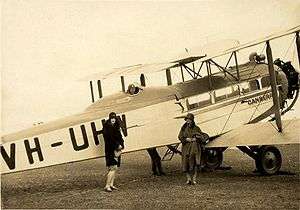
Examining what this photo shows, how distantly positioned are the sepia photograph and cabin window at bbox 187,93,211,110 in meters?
0.02

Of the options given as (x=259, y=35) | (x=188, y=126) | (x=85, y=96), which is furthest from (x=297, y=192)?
(x=85, y=96)

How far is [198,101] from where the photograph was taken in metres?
8.68

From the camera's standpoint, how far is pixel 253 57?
10109 millimetres

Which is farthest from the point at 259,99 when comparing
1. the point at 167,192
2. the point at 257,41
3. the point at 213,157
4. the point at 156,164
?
the point at 167,192

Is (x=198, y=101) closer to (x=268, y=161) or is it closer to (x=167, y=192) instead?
(x=268, y=161)

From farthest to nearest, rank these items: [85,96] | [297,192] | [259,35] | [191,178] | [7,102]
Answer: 1. [85,96]
2. [259,35]
3. [191,178]
4. [7,102]
5. [297,192]

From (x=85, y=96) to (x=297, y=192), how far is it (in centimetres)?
779

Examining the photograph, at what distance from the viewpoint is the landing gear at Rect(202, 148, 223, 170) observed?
942 centimetres

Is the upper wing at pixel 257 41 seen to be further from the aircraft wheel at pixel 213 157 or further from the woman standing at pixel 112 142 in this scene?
the aircraft wheel at pixel 213 157

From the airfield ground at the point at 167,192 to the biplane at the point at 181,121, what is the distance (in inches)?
21.2

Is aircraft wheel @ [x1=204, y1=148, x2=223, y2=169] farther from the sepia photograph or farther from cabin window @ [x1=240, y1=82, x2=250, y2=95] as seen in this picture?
cabin window @ [x1=240, y1=82, x2=250, y2=95]

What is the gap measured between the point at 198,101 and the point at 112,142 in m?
2.31

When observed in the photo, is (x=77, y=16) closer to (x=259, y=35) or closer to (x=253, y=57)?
(x=259, y=35)

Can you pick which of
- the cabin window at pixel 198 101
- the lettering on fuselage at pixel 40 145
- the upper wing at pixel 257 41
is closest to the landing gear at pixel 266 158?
the cabin window at pixel 198 101
